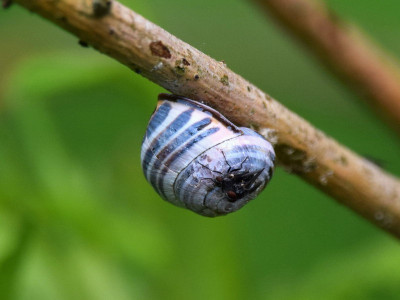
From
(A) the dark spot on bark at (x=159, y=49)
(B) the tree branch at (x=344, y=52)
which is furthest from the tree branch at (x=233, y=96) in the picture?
(B) the tree branch at (x=344, y=52)

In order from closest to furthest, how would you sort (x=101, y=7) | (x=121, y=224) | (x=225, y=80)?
(x=101, y=7), (x=225, y=80), (x=121, y=224)

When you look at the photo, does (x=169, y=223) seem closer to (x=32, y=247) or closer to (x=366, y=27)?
(x=32, y=247)

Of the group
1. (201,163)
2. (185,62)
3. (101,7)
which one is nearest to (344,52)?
(201,163)

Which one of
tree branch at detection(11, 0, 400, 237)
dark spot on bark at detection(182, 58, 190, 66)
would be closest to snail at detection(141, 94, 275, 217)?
tree branch at detection(11, 0, 400, 237)

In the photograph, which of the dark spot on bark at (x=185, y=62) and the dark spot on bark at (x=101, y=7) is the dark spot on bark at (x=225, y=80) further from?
the dark spot on bark at (x=101, y=7)

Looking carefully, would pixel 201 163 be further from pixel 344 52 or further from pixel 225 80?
pixel 344 52

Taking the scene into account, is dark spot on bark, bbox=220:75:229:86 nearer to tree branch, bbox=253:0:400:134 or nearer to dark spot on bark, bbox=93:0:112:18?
dark spot on bark, bbox=93:0:112:18

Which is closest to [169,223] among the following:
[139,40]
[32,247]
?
[32,247]
